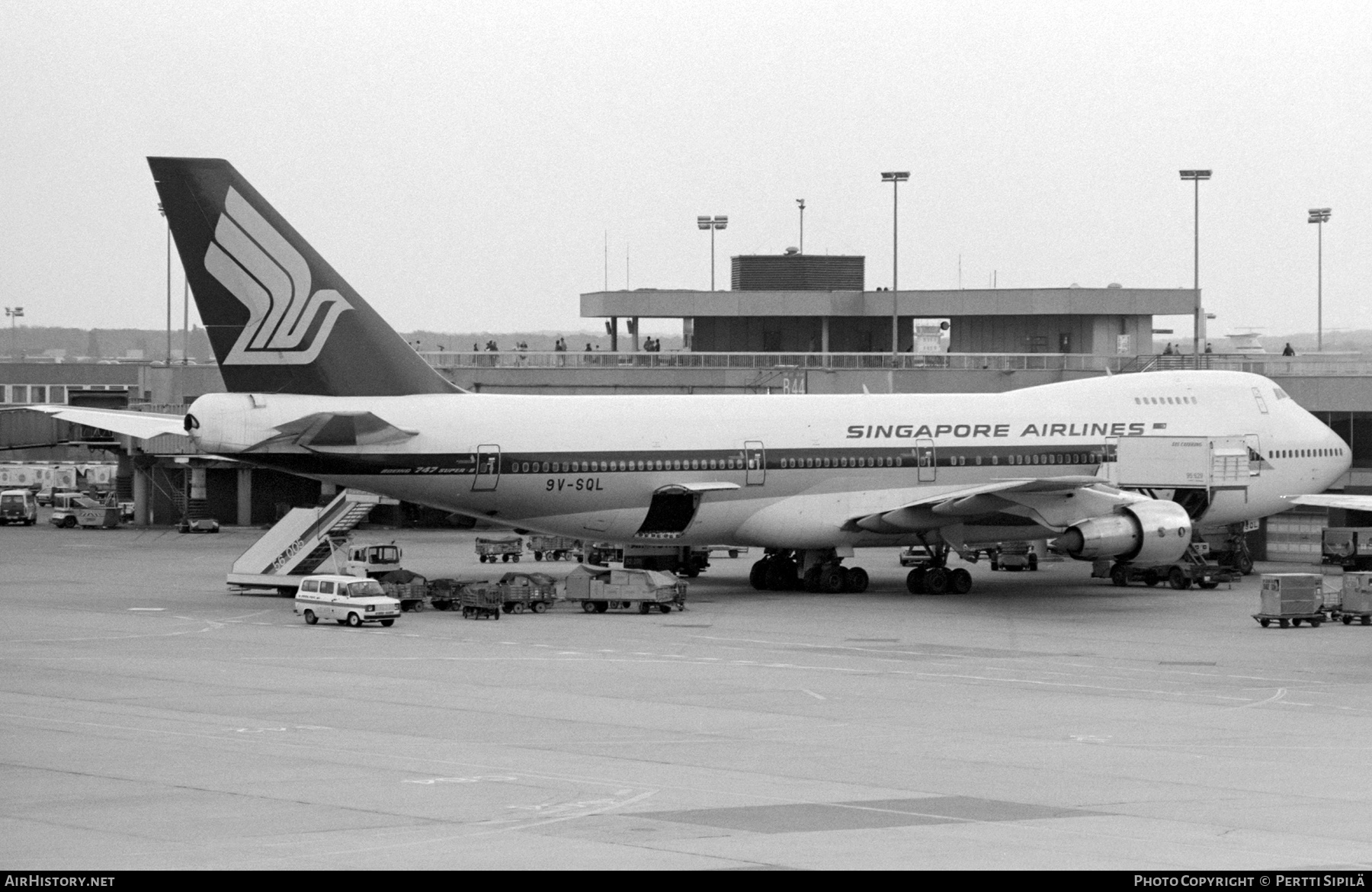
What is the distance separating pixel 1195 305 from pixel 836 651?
173ft

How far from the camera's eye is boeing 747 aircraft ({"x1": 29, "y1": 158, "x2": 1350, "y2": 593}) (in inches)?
1684

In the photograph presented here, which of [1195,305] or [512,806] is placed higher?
[1195,305]

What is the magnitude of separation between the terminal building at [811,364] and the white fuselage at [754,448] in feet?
27.1

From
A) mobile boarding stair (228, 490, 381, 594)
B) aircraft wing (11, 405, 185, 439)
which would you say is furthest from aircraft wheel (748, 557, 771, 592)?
aircraft wing (11, 405, 185, 439)

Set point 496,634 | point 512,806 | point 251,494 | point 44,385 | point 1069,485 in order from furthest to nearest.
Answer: point 44,385
point 251,494
point 1069,485
point 496,634
point 512,806

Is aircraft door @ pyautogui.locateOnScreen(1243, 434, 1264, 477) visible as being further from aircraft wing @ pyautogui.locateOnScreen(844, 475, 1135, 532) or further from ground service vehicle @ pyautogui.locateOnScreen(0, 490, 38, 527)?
ground service vehicle @ pyautogui.locateOnScreen(0, 490, 38, 527)

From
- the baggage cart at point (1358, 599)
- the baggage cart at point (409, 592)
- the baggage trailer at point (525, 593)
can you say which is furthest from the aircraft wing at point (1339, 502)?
the baggage cart at point (409, 592)

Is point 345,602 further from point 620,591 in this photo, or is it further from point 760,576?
point 760,576

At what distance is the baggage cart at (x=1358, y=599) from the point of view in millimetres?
41500

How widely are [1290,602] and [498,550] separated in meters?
28.4

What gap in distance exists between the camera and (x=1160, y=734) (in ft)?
84.5

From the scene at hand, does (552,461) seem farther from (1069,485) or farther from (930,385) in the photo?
(930,385)

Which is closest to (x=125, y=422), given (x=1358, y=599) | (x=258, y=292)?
(x=258, y=292)

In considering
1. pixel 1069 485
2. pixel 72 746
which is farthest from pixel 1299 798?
pixel 1069 485
